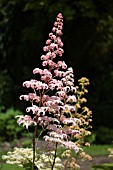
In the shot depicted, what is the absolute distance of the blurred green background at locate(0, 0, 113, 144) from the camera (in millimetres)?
13359

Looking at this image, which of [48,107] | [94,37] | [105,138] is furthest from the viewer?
[94,37]

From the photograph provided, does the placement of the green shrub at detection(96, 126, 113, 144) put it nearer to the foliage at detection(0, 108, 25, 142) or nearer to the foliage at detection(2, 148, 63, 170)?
the foliage at detection(0, 108, 25, 142)

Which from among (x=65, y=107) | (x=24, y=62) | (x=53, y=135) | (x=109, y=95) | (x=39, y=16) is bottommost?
(x=53, y=135)

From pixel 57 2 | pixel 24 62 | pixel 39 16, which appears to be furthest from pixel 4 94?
pixel 57 2

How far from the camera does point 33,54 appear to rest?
14609 mm

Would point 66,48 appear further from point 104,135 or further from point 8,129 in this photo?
point 8,129

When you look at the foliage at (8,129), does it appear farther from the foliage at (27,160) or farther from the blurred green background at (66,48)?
the foliage at (27,160)

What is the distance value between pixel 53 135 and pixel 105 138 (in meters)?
7.96

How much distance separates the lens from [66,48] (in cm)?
1428

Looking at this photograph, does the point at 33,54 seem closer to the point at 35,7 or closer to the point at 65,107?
the point at 35,7

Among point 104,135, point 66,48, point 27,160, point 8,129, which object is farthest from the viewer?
point 66,48

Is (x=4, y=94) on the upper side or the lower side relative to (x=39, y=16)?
lower

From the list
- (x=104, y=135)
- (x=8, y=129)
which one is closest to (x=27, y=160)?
(x=8, y=129)

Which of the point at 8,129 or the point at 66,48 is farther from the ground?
the point at 66,48
